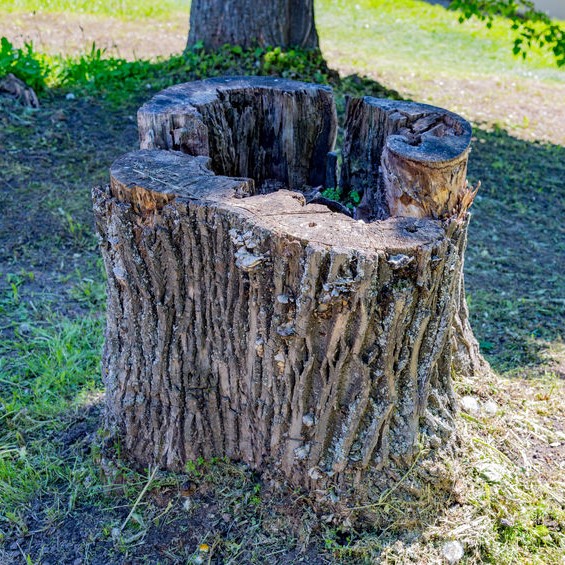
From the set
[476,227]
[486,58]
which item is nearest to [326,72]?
[476,227]

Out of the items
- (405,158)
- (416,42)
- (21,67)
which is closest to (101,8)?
(21,67)

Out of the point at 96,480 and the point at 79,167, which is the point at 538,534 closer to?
the point at 96,480

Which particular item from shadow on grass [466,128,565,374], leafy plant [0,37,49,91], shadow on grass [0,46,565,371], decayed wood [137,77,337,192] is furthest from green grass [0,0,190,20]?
decayed wood [137,77,337,192]

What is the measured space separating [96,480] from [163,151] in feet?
4.46

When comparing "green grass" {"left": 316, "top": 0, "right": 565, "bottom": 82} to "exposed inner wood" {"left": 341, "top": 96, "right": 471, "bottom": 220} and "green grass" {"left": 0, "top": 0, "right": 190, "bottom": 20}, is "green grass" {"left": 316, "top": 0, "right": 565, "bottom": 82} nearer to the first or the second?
"green grass" {"left": 0, "top": 0, "right": 190, "bottom": 20}

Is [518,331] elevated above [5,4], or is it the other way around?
[5,4]

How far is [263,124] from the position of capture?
335cm

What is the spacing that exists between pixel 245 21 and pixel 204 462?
5.65 metres

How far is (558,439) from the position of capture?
287 centimetres

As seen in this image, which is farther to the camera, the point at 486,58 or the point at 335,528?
the point at 486,58

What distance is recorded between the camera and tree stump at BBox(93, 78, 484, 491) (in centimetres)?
204

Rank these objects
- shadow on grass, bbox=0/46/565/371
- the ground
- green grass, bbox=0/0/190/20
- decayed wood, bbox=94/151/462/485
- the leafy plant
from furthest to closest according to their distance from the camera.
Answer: green grass, bbox=0/0/190/20, the leafy plant, shadow on grass, bbox=0/46/565/371, the ground, decayed wood, bbox=94/151/462/485

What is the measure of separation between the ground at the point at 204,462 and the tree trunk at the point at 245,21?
93cm

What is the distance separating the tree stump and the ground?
0.18 m
